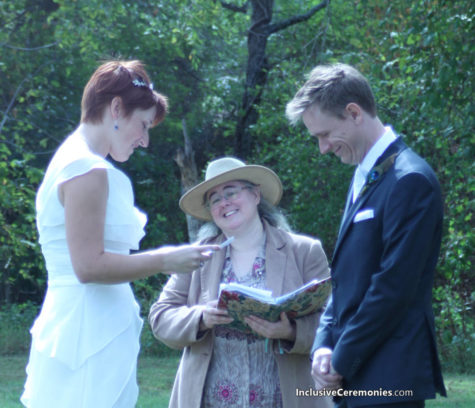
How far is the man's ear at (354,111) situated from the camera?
2.76 meters

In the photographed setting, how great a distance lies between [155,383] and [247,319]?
5.70 m

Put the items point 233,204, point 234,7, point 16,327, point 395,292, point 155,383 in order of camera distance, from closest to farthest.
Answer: point 395,292 < point 233,204 < point 155,383 < point 16,327 < point 234,7

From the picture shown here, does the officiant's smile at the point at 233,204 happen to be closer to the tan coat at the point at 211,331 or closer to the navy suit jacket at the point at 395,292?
the tan coat at the point at 211,331

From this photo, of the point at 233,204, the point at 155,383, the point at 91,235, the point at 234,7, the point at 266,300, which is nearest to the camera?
the point at 91,235

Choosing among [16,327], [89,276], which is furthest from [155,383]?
[89,276]

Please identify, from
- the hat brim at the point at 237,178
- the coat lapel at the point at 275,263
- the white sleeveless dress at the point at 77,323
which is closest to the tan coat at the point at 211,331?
the coat lapel at the point at 275,263

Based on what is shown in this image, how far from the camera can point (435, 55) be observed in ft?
22.2

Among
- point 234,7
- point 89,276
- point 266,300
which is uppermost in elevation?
point 89,276

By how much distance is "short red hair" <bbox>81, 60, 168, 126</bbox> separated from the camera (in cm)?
288

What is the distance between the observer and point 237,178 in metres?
3.85

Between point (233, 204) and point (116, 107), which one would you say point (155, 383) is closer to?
point (233, 204)

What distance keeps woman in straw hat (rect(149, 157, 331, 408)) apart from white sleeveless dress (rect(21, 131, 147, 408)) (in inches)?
28.1

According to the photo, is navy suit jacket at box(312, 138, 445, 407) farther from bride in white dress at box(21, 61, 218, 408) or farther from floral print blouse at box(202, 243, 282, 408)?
floral print blouse at box(202, 243, 282, 408)

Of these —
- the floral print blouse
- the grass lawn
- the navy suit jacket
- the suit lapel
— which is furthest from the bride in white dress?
the grass lawn
